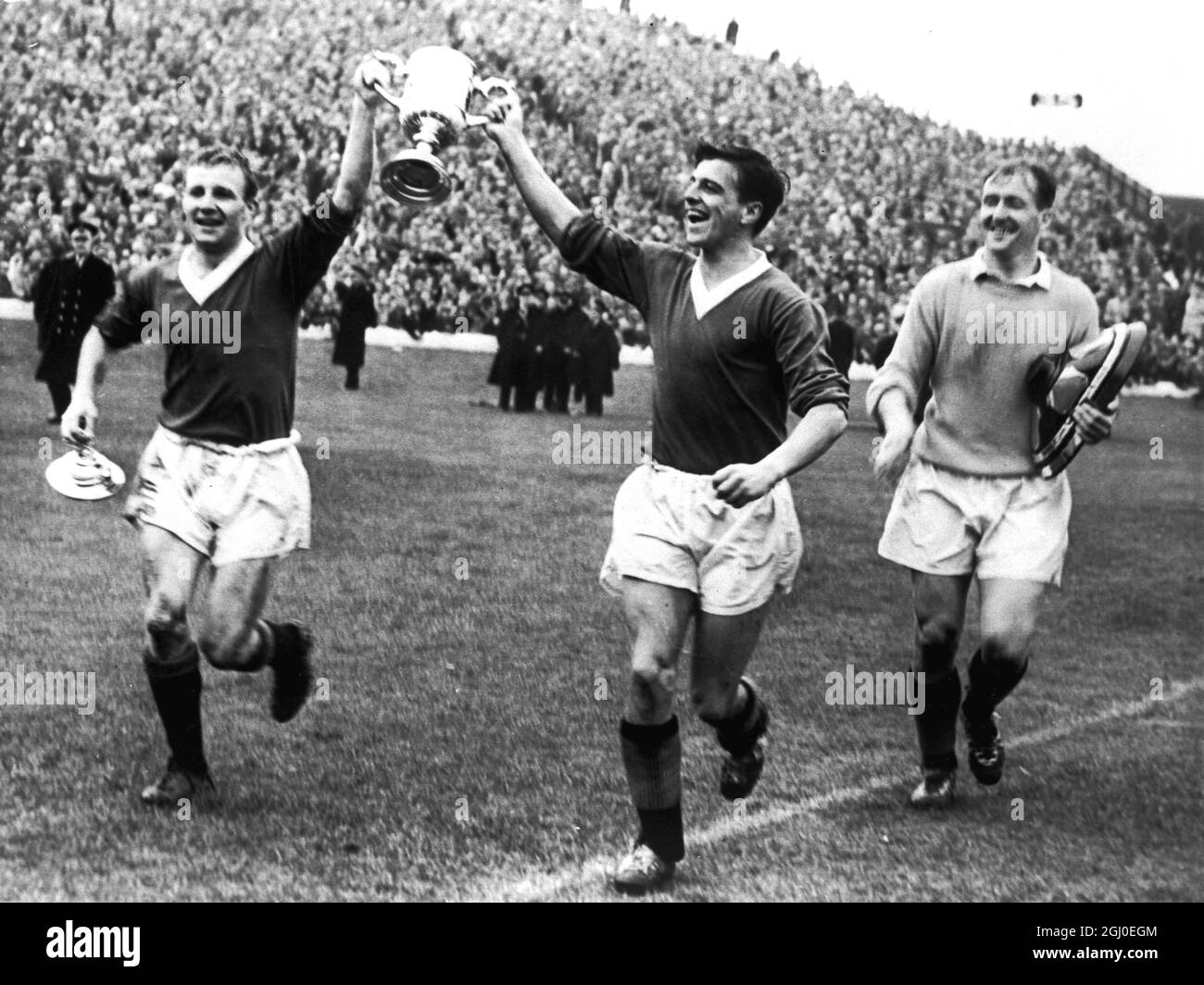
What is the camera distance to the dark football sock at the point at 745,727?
14.3 ft

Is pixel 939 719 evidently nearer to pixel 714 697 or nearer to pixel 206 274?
pixel 714 697

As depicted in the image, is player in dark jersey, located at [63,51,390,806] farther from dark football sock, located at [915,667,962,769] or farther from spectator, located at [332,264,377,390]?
spectator, located at [332,264,377,390]

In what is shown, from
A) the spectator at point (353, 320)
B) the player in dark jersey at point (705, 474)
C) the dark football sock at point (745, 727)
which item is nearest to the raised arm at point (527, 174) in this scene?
the player in dark jersey at point (705, 474)

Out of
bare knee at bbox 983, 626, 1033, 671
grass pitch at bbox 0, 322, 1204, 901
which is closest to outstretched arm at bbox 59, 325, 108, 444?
grass pitch at bbox 0, 322, 1204, 901

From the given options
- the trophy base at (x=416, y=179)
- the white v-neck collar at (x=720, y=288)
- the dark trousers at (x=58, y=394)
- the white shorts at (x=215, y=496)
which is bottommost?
the dark trousers at (x=58, y=394)

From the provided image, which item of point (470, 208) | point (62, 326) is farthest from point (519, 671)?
point (470, 208)

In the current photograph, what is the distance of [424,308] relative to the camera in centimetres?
1092

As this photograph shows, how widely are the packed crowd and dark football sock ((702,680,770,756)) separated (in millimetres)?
5452

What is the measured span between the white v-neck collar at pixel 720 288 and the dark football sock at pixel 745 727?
0.94 m

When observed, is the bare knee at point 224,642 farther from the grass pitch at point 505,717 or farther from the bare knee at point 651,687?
the bare knee at point 651,687

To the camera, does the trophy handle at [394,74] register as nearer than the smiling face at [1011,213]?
Yes

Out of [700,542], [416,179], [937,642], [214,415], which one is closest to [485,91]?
[416,179]
